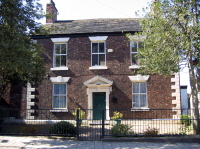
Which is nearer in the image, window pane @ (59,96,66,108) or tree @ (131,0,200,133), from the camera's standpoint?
tree @ (131,0,200,133)

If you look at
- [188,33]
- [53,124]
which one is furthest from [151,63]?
[53,124]

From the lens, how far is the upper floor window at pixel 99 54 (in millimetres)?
15492

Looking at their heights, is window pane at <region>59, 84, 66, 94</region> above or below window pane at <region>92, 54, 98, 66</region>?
below

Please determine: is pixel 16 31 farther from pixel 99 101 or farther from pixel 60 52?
pixel 99 101

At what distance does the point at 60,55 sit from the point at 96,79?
11.4ft

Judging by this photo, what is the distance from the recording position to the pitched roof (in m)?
15.7

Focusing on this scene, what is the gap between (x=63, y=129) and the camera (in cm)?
948

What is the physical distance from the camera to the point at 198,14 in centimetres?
962

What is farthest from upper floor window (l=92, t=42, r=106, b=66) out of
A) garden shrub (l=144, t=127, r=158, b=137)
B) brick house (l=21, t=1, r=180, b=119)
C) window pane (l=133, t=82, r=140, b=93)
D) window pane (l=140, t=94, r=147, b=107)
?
garden shrub (l=144, t=127, r=158, b=137)

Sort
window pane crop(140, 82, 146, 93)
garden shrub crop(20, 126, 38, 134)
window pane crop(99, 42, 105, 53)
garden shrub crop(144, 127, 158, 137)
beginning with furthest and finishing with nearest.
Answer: window pane crop(99, 42, 105, 53)
window pane crop(140, 82, 146, 93)
garden shrub crop(20, 126, 38, 134)
garden shrub crop(144, 127, 158, 137)

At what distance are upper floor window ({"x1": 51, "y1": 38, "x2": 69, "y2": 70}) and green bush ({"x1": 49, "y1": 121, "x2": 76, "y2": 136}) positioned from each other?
22.4 feet

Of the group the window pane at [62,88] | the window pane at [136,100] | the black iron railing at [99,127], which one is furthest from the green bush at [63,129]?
the window pane at [136,100]

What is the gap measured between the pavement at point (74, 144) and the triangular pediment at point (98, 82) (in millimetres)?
5989

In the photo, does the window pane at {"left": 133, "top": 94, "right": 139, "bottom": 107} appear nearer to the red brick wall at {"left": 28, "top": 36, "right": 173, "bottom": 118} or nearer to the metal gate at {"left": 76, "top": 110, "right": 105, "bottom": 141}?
the red brick wall at {"left": 28, "top": 36, "right": 173, "bottom": 118}
